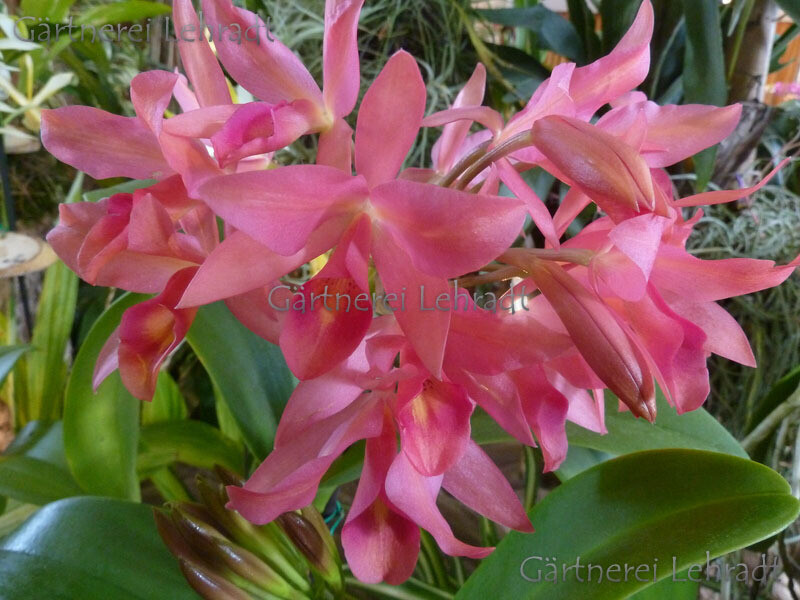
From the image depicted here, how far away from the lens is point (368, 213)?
0.26 meters

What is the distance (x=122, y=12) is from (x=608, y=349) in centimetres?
103

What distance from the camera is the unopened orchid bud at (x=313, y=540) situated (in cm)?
42

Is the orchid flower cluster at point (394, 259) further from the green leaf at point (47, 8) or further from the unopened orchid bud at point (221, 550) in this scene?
the green leaf at point (47, 8)

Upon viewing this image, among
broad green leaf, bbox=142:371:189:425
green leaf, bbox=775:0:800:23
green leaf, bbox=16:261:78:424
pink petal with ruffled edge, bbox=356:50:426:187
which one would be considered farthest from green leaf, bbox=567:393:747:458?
green leaf, bbox=16:261:78:424

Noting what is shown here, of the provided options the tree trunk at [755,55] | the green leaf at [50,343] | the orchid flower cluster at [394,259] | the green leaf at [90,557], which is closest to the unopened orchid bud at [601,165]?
the orchid flower cluster at [394,259]

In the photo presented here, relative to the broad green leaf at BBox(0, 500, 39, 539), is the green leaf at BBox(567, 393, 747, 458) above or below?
above

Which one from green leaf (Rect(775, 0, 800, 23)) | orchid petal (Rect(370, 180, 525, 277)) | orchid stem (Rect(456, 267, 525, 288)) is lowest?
orchid stem (Rect(456, 267, 525, 288))

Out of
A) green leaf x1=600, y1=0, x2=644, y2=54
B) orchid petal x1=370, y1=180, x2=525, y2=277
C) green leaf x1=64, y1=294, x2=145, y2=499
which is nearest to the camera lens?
orchid petal x1=370, y1=180, x2=525, y2=277

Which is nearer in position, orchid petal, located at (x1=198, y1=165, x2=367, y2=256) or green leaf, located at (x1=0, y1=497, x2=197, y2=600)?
orchid petal, located at (x1=198, y1=165, x2=367, y2=256)

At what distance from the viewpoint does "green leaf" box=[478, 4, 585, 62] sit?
847 mm

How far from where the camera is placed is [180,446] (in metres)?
0.69

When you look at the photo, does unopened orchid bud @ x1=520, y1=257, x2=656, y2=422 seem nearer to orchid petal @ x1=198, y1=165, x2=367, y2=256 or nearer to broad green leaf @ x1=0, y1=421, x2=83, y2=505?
orchid petal @ x1=198, y1=165, x2=367, y2=256

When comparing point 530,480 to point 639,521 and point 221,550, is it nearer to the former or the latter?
point 639,521

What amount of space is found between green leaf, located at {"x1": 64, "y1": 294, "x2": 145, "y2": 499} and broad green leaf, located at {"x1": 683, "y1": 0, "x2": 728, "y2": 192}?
67cm
